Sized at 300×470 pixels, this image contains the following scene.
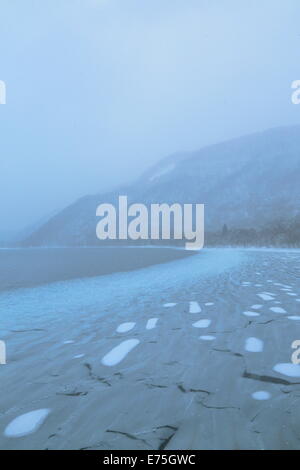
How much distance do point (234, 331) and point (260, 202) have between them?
521 ft

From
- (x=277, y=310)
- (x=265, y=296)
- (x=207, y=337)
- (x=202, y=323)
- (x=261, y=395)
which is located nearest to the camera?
(x=261, y=395)

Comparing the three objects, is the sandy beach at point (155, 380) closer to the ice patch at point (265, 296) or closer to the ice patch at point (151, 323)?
the ice patch at point (151, 323)

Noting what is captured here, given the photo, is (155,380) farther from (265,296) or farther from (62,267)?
(62,267)

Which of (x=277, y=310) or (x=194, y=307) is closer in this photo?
(x=277, y=310)

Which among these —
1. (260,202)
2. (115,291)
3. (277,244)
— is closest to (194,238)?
(260,202)

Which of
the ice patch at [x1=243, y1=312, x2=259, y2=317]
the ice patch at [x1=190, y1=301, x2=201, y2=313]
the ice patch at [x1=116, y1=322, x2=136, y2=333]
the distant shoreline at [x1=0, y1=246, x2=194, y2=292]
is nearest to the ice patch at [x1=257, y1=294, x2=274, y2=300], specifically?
the ice patch at [x1=243, y1=312, x2=259, y2=317]

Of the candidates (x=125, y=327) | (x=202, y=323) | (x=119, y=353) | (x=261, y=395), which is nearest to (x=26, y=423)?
(x=119, y=353)

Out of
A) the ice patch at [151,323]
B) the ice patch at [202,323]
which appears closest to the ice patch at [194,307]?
the ice patch at [202,323]

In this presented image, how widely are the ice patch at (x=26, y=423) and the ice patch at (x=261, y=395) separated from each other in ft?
6.33

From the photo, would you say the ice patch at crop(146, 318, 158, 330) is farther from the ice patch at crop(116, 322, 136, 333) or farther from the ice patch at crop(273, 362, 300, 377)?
the ice patch at crop(273, 362, 300, 377)

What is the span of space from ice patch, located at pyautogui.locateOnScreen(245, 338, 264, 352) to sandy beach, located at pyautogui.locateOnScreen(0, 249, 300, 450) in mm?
14

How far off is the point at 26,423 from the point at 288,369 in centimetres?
277

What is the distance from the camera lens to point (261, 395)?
257cm

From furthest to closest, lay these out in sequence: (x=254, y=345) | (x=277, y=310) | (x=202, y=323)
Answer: (x=277, y=310) → (x=202, y=323) → (x=254, y=345)
